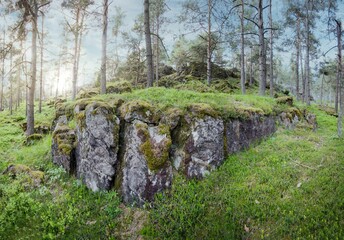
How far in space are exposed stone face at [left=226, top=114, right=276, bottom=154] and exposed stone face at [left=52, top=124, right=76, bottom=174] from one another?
5.84 m

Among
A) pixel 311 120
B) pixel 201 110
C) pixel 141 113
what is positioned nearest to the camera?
pixel 141 113

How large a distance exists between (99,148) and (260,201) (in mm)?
5217

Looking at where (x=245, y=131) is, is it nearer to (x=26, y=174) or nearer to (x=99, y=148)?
(x=99, y=148)

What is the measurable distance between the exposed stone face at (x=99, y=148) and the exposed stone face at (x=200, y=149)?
2131 mm

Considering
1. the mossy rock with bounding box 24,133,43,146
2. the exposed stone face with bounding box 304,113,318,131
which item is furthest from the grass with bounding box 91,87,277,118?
the mossy rock with bounding box 24,133,43,146

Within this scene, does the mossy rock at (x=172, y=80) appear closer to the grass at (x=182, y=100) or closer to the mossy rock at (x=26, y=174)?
the grass at (x=182, y=100)

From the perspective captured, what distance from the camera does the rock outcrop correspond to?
23.6 feet

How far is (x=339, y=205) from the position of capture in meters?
5.48

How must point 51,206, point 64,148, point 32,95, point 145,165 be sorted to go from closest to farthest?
1. point 51,206
2. point 145,165
3. point 64,148
4. point 32,95

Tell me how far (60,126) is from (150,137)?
15.8 feet

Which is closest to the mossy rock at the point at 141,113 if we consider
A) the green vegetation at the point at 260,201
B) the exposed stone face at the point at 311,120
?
the green vegetation at the point at 260,201

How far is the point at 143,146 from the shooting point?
24.1 feet

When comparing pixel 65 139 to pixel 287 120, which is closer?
pixel 65 139

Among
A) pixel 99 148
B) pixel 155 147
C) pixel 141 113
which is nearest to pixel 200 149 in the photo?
pixel 155 147
